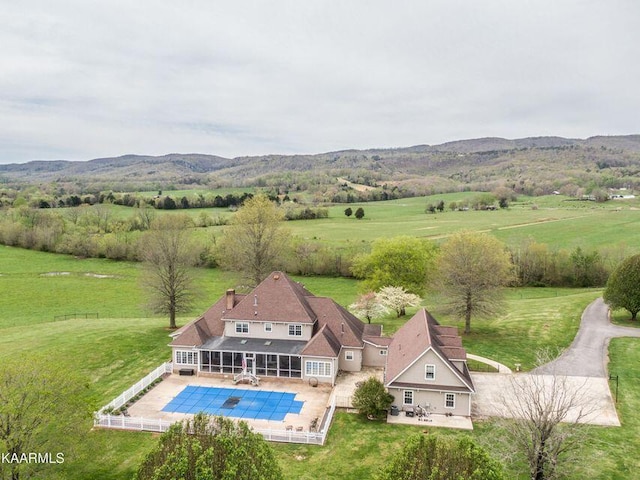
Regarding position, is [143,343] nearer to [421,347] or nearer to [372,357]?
[372,357]

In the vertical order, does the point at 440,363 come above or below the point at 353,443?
above

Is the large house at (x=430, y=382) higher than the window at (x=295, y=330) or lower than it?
lower

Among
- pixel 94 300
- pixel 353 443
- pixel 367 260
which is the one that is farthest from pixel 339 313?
pixel 94 300

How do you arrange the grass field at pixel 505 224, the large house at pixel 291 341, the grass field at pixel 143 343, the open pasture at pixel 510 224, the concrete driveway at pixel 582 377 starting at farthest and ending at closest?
the open pasture at pixel 510 224 → the grass field at pixel 505 224 → the large house at pixel 291 341 → the concrete driveway at pixel 582 377 → the grass field at pixel 143 343

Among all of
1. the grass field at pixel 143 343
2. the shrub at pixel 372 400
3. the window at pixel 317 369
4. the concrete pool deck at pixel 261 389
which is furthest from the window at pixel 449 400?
the window at pixel 317 369

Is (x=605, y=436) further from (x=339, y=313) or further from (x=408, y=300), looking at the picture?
(x=408, y=300)

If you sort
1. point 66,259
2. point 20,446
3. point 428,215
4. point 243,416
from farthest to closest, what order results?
1. point 428,215
2. point 66,259
3. point 243,416
4. point 20,446

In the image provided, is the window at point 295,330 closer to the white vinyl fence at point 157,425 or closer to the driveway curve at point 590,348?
the white vinyl fence at point 157,425
